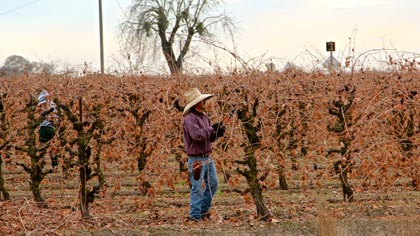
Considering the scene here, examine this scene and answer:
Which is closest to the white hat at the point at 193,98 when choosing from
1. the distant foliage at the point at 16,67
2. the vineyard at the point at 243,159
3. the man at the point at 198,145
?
the man at the point at 198,145

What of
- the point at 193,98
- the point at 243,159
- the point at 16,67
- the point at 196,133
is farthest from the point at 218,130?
the point at 16,67

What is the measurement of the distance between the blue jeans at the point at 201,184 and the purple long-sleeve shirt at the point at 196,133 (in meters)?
0.11

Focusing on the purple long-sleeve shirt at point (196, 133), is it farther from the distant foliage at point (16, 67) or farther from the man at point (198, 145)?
the distant foliage at point (16, 67)

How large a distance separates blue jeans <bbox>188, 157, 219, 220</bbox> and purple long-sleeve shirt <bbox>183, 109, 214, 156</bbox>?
110 mm

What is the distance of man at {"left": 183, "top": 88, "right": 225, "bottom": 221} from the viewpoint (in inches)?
293

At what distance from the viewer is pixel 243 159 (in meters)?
8.13

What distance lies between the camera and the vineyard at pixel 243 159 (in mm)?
7379

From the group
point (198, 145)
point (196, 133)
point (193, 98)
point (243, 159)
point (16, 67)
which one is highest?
point (16, 67)

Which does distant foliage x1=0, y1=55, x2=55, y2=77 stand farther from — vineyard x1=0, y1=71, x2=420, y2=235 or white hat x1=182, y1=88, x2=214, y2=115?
white hat x1=182, y1=88, x2=214, y2=115

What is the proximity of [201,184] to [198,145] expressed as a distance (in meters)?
0.43

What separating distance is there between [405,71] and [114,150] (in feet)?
14.1

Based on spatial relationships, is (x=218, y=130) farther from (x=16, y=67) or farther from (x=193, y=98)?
(x=16, y=67)

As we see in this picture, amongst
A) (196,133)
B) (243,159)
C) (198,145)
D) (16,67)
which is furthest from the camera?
(16,67)

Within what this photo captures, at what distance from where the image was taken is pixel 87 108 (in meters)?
9.13
